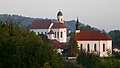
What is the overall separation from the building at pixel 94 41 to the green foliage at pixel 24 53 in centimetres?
4472

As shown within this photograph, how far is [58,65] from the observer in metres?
33.9

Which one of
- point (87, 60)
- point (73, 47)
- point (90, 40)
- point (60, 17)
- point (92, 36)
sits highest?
point (60, 17)

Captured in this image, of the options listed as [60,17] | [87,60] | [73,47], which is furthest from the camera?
[60,17]

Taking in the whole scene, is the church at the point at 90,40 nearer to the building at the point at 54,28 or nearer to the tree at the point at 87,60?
the building at the point at 54,28

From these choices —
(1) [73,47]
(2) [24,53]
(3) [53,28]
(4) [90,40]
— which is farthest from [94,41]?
(2) [24,53]

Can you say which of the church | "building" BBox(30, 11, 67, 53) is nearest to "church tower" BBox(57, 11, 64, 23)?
"building" BBox(30, 11, 67, 53)

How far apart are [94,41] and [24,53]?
47801mm

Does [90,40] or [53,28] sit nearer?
[90,40]

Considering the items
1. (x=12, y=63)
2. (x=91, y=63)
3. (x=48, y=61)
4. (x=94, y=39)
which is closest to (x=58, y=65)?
(x=48, y=61)

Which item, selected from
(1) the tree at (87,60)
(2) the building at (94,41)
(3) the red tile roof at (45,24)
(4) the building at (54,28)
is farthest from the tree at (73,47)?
(1) the tree at (87,60)

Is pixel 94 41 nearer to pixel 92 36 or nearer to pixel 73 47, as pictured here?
pixel 92 36

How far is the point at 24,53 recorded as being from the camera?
33750 millimetres

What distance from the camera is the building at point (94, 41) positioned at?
263 ft

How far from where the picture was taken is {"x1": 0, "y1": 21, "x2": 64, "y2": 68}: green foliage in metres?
33.0
